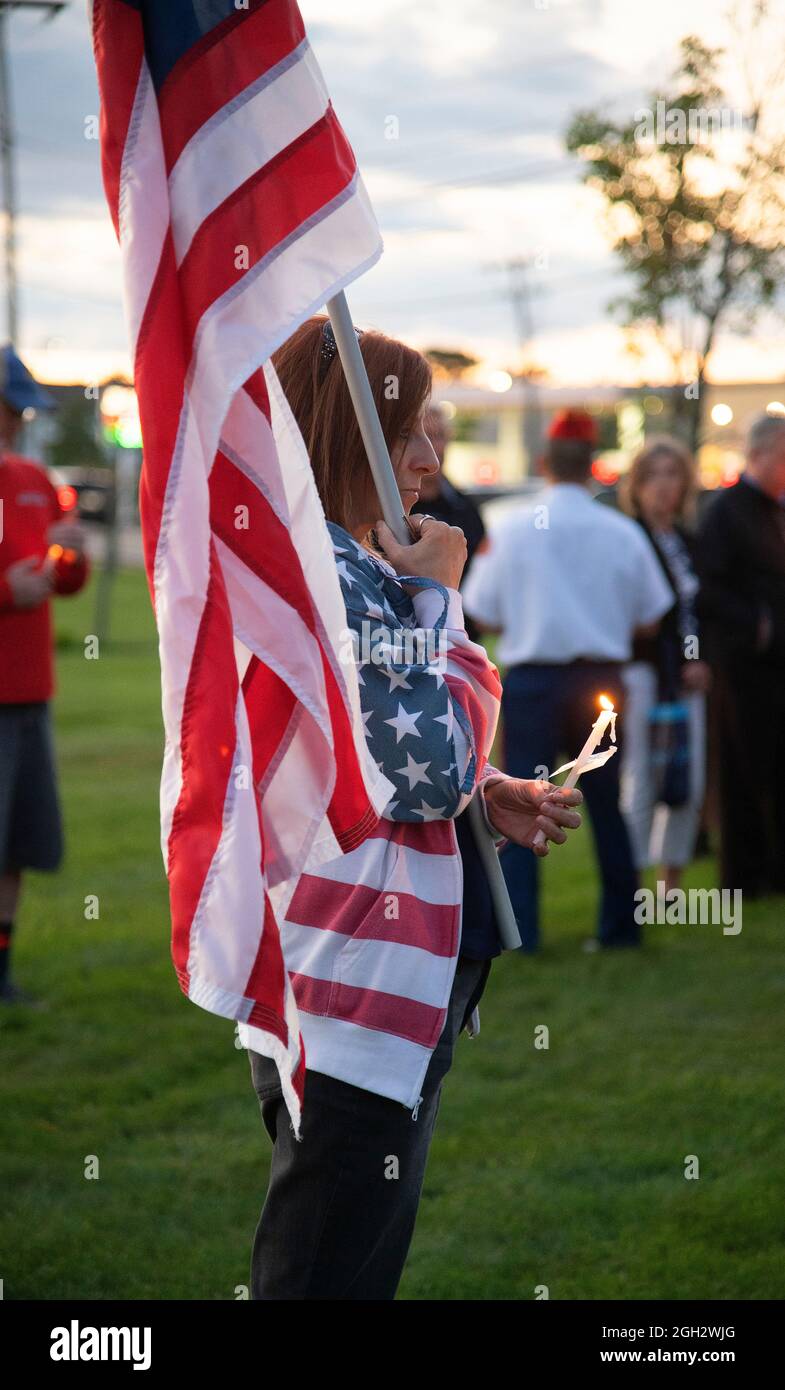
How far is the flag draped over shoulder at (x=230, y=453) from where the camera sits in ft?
7.86

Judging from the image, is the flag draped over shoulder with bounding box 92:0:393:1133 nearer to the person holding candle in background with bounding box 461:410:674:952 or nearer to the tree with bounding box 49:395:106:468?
the person holding candle in background with bounding box 461:410:674:952

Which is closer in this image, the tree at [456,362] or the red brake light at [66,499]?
the red brake light at [66,499]

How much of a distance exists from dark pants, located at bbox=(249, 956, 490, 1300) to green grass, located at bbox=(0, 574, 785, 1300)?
164 cm

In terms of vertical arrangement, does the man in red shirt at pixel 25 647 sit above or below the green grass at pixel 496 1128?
above

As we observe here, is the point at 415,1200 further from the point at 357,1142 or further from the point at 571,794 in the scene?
the point at 571,794

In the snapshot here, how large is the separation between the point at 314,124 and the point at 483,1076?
4025mm

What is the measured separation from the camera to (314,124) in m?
2.60

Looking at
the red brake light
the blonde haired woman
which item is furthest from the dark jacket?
the red brake light

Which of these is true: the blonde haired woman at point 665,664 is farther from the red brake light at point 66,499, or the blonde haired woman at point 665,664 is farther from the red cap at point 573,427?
the red brake light at point 66,499

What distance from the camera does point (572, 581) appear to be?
7.45 m

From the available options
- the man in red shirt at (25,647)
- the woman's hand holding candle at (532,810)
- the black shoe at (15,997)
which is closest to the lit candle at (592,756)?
the woman's hand holding candle at (532,810)

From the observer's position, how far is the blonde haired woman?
8047 mm

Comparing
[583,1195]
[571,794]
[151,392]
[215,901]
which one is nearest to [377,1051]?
[215,901]

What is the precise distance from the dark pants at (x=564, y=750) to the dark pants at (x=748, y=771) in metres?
1.26
